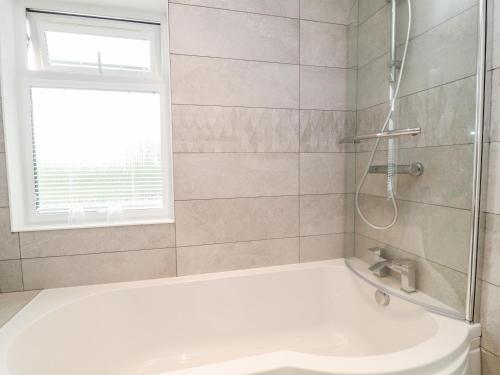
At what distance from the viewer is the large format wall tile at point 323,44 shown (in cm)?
164

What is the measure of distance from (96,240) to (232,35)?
4.36 ft

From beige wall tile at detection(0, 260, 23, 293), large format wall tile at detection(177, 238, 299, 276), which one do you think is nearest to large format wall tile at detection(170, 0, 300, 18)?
large format wall tile at detection(177, 238, 299, 276)

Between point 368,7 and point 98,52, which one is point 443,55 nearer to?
point 368,7

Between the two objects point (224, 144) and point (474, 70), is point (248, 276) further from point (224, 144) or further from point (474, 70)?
point (474, 70)

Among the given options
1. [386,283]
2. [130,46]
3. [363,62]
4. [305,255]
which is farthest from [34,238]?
[363,62]

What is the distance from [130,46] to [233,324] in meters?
1.74

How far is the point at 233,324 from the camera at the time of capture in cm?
153

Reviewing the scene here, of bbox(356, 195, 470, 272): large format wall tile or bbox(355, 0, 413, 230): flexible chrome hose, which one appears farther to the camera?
bbox(355, 0, 413, 230): flexible chrome hose

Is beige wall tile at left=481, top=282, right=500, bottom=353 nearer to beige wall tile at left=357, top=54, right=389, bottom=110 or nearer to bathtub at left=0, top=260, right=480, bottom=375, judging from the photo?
bathtub at left=0, top=260, right=480, bottom=375

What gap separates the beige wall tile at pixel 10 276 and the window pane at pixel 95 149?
0.33m

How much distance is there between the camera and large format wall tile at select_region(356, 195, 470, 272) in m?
1.11

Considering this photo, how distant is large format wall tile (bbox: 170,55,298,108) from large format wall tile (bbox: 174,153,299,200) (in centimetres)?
31

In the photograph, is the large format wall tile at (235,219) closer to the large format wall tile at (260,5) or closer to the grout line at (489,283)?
the grout line at (489,283)

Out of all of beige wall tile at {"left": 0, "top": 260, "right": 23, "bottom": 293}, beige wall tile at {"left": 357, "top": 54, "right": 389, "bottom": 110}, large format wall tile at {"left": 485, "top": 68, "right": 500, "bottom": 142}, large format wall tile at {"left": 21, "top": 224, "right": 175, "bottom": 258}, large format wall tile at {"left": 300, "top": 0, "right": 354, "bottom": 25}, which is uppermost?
large format wall tile at {"left": 300, "top": 0, "right": 354, "bottom": 25}
